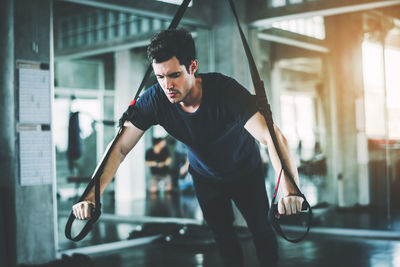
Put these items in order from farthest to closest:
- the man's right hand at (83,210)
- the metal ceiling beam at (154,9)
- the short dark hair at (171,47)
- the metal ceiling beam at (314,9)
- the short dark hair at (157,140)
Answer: the short dark hair at (157,140), the metal ceiling beam at (314,9), the metal ceiling beam at (154,9), the short dark hair at (171,47), the man's right hand at (83,210)

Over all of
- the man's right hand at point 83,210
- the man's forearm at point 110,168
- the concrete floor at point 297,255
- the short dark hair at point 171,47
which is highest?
the short dark hair at point 171,47

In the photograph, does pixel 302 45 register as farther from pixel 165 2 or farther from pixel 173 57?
pixel 173 57

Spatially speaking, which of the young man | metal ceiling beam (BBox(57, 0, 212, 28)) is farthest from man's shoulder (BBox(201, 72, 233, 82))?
metal ceiling beam (BBox(57, 0, 212, 28))

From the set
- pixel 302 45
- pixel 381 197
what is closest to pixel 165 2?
pixel 302 45

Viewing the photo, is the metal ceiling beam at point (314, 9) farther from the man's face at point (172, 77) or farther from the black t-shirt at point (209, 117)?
the man's face at point (172, 77)

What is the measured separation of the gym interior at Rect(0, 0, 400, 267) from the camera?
145 inches

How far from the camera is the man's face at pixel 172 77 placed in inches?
69.6

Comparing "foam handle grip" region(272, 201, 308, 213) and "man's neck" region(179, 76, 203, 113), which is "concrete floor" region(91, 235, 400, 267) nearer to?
"man's neck" region(179, 76, 203, 113)

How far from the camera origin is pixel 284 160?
66.7 inches

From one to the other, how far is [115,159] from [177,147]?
6.25 metres

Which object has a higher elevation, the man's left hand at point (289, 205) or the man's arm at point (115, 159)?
the man's arm at point (115, 159)

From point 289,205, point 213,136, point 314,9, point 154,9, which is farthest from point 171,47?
point 314,9

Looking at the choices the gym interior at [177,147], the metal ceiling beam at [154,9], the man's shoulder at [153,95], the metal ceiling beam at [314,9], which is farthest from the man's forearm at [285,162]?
the metal ceiling beam at [314,9]

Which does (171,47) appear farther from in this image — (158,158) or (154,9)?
(158,158)
